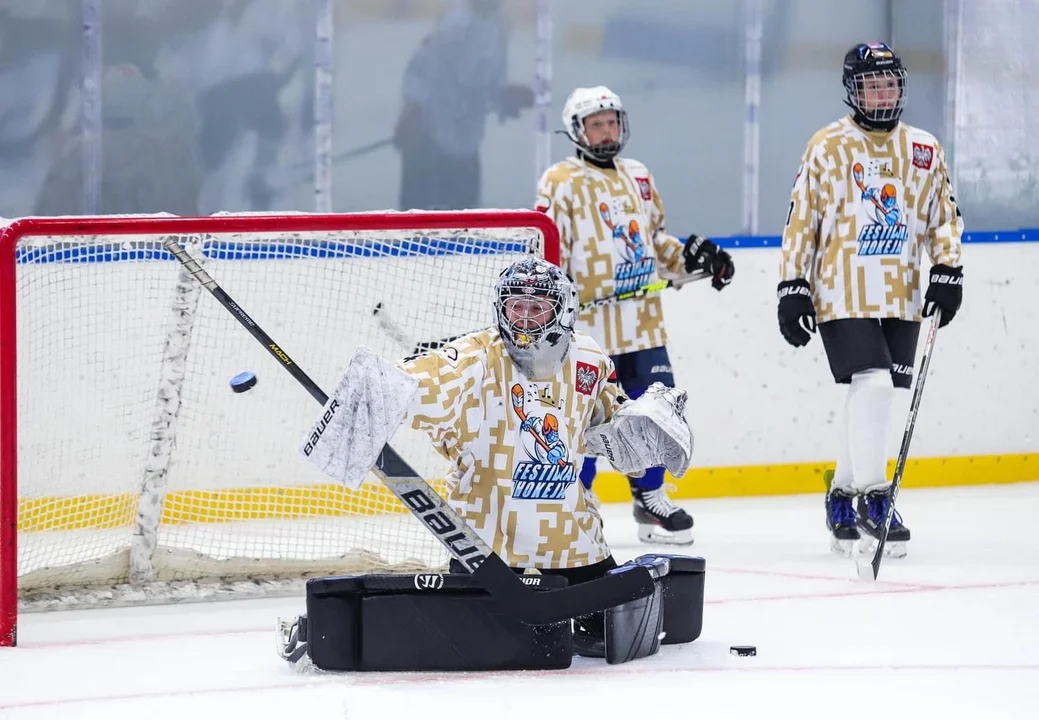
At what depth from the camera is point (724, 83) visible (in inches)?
278

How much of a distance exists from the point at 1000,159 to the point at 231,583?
149 inches

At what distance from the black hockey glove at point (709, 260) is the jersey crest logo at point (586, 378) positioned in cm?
161

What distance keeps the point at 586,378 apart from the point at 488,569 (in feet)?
1.43

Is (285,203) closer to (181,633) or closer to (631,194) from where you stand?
(631,194)

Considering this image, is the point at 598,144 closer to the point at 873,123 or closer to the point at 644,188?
the point at 644,188

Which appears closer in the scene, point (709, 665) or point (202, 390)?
point (709, 665)

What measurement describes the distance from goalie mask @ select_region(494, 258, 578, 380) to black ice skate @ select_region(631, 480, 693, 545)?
5.60ft

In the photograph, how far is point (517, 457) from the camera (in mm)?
3412

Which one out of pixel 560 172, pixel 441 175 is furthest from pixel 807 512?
pixel 441 175

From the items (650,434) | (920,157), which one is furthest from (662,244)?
(650,434)

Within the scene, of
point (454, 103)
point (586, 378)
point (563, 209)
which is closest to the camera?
point (586, 378)

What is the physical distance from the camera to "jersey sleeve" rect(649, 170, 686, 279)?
5133mm

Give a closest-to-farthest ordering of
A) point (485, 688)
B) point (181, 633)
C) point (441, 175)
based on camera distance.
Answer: point (485, 688) < point (181, 633) < point (441, 175)

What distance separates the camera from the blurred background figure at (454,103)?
6.61 metres
